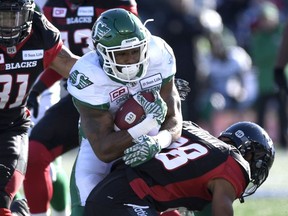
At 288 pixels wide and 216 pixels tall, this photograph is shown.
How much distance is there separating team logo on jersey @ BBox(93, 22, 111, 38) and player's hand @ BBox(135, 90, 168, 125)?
375 mm

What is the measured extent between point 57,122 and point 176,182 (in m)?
1.54

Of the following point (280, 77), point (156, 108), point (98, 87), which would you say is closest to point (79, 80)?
point (98, 87)

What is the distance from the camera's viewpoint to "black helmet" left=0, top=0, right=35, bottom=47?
5.06 metres

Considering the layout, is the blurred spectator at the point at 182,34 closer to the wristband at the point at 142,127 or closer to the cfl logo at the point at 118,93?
the cfl logo at the point at 118,93

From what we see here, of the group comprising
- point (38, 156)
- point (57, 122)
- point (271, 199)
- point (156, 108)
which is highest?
point (156, 108)

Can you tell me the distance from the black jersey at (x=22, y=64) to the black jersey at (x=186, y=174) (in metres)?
0.89

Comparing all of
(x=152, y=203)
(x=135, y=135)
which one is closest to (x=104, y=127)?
(x=135, y=135)

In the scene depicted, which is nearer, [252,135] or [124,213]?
[124,213]

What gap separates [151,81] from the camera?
500cm

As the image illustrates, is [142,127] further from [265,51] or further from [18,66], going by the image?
[265,51]

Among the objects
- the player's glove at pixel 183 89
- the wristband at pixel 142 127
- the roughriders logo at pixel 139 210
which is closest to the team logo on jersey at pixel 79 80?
the wristband at pixel 142 127

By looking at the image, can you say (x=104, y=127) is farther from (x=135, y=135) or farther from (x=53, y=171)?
(x=53, y=171)

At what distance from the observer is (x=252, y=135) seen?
4.96 m

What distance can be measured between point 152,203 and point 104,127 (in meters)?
0.46
